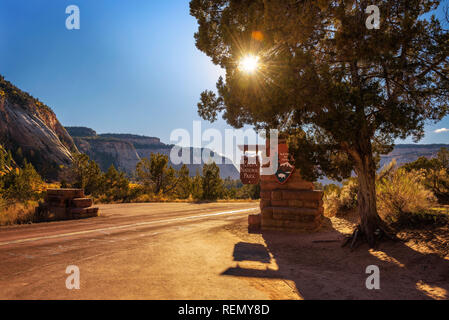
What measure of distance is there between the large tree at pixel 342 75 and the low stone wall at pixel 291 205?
196 cm

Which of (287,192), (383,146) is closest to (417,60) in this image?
(383,146)

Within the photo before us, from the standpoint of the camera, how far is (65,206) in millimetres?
10539

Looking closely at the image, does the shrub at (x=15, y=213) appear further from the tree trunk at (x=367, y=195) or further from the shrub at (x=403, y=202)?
the shrub at (x=403, y=202)

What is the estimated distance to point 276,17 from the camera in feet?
18.9

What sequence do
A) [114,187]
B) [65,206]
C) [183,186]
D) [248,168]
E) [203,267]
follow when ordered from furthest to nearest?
[183,186]
[114,187]
[248,168]
[65,206]
[203,267]

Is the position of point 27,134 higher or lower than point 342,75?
higher

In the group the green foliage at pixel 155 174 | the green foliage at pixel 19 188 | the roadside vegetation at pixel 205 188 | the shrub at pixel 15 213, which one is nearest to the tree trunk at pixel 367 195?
the roadside vegetation at pixel 205 188

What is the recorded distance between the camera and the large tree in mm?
5227

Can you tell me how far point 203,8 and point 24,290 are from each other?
351 inches

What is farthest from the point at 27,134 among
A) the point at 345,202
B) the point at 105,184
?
the point at 345,202

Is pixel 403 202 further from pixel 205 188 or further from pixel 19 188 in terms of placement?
pixel 205 188

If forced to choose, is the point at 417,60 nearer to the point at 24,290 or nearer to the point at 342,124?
the point at 342,124

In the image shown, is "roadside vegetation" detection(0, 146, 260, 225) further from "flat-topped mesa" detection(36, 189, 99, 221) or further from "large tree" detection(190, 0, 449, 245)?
"large tree" detection(190, 0, 449, 245)

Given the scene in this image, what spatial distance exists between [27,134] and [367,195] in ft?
305
